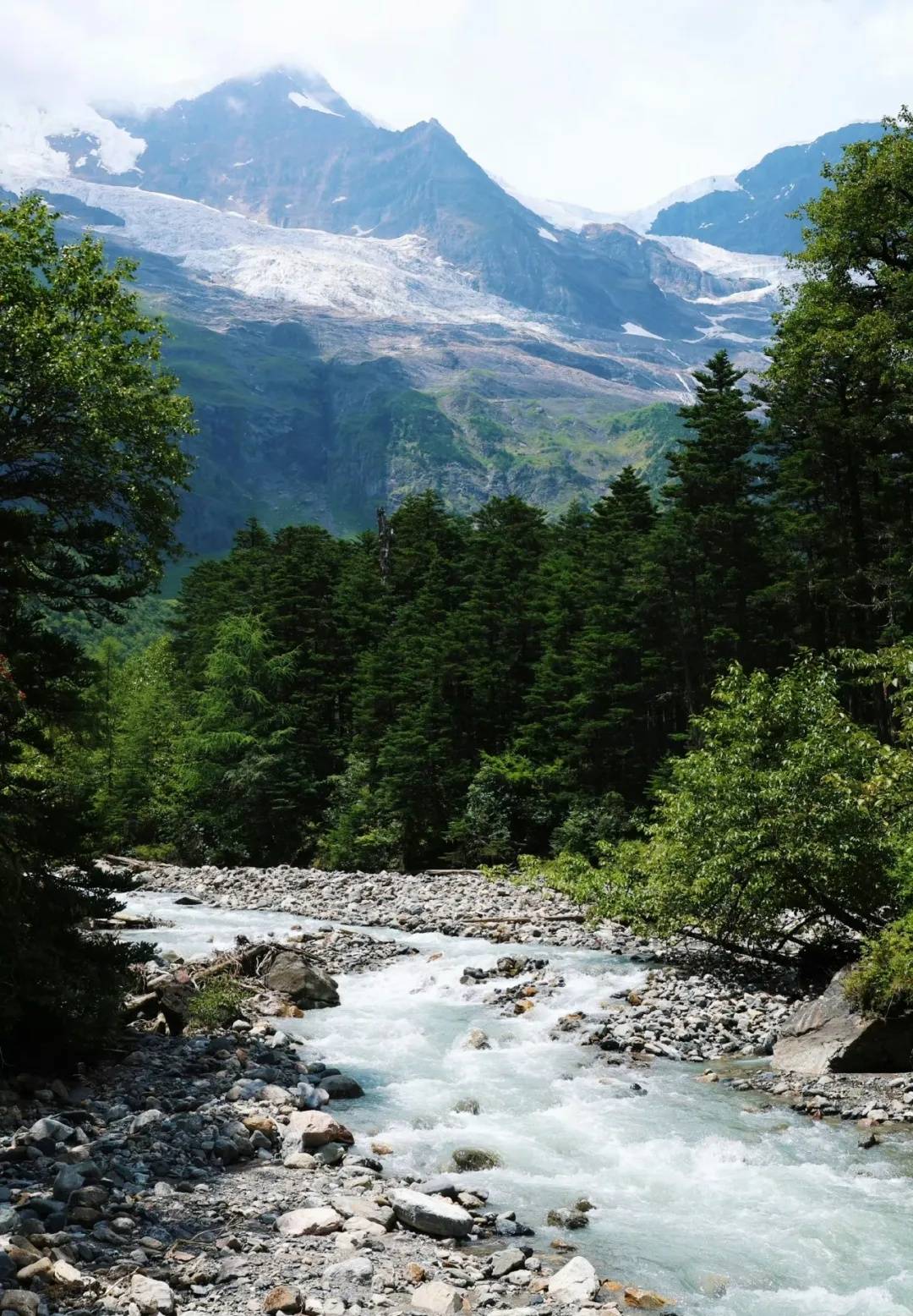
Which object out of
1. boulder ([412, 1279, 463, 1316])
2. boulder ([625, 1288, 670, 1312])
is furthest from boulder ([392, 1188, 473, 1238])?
boulder ([625, 1288, 670, 1312])

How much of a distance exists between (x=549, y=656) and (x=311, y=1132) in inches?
1331

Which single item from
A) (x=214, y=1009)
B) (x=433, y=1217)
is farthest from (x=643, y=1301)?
(x=214, y=1009)

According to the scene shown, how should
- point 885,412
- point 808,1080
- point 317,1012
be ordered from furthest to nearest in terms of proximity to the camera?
point 885,412 < point 317,1012 < point 808,1080

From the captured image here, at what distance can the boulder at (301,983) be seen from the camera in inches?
815

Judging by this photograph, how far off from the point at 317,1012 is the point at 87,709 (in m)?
9.19

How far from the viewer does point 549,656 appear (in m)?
44.9

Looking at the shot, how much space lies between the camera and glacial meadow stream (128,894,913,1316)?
980 centimetres

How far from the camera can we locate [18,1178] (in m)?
9.77

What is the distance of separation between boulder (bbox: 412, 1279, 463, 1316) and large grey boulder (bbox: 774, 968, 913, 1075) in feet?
29.3

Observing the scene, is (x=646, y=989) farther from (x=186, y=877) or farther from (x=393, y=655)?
(x=393, y=655)

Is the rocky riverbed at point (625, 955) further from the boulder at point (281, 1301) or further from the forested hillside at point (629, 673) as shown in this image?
the boulder at point (281, 1301)

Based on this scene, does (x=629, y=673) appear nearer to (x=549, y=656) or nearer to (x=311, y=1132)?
(x=549, y=656)

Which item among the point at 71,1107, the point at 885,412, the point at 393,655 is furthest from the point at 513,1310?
the point at 393,655

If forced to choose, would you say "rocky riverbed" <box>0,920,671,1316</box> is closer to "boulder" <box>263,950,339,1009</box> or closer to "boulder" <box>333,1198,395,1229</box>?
"boulder" <box>333,1198,395,1229</box>
